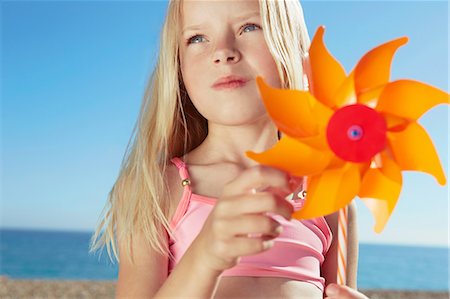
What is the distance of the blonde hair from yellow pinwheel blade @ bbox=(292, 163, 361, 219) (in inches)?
19.8

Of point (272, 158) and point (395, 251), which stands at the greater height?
point (272, 158)

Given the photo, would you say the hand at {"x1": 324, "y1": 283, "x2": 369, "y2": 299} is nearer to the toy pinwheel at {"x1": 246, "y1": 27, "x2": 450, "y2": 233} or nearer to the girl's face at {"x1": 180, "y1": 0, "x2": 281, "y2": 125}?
the toy pinwheel at {"x1": 246, "y1": 27, "x2": 450, "y2": 233}

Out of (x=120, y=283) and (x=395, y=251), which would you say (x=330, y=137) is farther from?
(x=395, y=251)

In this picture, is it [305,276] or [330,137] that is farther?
[305,276]

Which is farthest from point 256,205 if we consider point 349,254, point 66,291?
point 66,291

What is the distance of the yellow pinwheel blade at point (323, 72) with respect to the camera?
3.32 feet

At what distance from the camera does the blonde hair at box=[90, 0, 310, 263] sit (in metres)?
1.42

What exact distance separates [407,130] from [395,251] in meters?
26.6

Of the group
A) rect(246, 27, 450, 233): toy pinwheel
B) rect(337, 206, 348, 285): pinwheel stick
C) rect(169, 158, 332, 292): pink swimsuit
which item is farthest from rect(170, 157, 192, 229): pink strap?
rect(246, 27, 450, 233): toy pinwheel

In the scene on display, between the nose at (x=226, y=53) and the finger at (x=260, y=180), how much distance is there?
0.49m

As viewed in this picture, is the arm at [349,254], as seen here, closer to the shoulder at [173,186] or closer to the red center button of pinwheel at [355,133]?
the shoulder at [173,186]

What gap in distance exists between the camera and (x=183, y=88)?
1.60 metres

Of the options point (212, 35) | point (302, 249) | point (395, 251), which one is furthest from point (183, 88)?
point (395, 251)

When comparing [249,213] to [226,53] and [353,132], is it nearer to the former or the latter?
[353,132]
